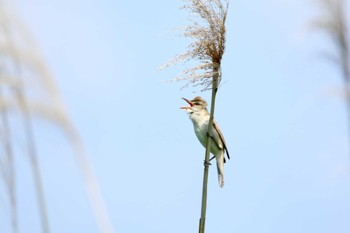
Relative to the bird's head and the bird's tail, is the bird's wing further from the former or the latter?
the bird's head

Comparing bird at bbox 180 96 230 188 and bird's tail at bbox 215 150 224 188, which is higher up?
bird at bbox 180 96 230 188

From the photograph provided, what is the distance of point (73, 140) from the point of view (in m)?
2.85

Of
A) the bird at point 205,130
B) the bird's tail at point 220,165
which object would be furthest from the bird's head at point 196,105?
the bird's tail at point 220,165

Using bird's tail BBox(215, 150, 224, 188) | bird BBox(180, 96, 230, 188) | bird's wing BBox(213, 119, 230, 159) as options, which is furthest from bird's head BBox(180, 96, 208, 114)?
bird's tail BBox(215, 150, 224, 188)

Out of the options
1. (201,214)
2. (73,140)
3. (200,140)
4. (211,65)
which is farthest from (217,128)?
(73,140)

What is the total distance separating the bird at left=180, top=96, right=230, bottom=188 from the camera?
6941 mm

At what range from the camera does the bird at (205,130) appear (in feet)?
22.8

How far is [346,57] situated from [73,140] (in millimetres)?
1284

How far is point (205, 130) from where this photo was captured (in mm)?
7121

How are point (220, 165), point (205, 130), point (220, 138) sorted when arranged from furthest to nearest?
point (205, 130) < point (220, 138) < point (220, 165)

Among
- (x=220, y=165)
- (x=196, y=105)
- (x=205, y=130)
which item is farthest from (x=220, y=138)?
(x=196, y=105)

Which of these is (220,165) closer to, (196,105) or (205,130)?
(205,130)

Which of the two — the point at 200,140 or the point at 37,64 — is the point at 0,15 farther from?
the point at 200,140

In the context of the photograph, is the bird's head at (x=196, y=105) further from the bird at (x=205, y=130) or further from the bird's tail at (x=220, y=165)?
the bird's tail at (x=220, y=165)
